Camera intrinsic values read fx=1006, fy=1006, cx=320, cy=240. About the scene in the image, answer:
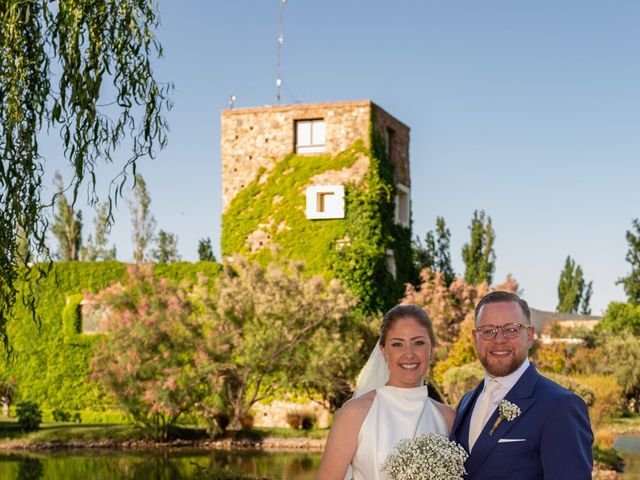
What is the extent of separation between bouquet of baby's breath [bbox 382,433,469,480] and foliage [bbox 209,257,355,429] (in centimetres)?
1940

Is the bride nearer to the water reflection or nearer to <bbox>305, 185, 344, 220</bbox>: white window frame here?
the water reflection

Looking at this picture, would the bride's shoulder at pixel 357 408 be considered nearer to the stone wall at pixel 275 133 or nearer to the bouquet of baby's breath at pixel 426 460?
the bouquet of baby's breath at pixel 426 460

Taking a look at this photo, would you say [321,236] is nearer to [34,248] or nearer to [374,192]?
[374,192]

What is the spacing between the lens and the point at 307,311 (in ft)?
79.8

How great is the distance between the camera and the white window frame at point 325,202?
93.2ft

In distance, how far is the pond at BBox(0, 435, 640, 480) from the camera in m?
17.3

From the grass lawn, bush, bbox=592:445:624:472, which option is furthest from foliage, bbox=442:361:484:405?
the grass lawn

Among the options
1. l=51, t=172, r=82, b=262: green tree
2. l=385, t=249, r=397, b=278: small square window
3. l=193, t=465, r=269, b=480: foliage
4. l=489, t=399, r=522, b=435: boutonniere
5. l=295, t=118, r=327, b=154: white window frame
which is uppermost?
l=295, t=118, r=327, b=154: white window frame

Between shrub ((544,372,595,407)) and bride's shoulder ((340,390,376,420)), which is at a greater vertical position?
bride's shoulder ((340,390,376,420))

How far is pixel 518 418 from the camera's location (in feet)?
13.4

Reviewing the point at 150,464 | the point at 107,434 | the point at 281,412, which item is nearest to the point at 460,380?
the point at 150,464

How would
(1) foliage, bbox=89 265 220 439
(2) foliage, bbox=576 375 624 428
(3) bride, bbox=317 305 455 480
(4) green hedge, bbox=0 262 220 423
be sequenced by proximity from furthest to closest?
(4) green hedge, bbox=0 262 220 423, (1) foliage, bbox=89 265 220 439, (2) foliage, bbox=576 375 624 428, (3) bride, bbox=317 305 455 480

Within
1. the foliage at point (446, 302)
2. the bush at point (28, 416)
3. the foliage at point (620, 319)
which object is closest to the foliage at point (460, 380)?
the foliage at point (446, 302)

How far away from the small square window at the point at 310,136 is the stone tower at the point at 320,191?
1.1 inches
